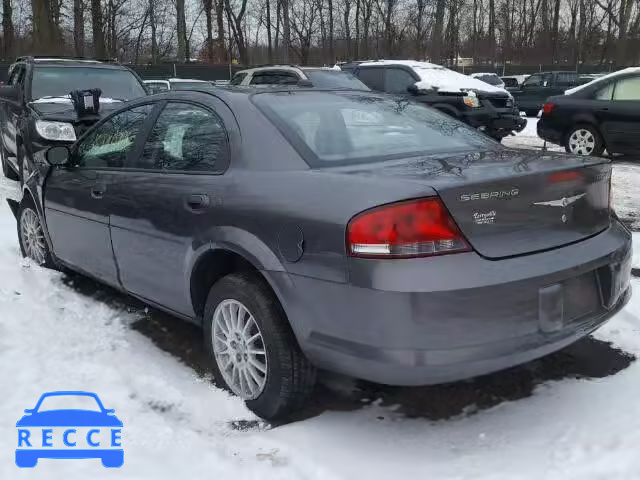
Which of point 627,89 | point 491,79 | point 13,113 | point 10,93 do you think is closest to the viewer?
point 10,93

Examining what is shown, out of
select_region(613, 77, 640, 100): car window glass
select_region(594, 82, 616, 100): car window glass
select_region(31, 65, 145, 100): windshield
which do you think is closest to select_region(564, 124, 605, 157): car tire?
select_region(594, 82, 616, 100): car window glass

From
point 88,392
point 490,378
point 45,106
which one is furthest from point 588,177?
point 45,106

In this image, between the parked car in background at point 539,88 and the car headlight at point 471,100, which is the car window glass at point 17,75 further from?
the parked car in background at point 539,88

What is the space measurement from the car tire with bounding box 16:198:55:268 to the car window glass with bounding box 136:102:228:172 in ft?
5.65

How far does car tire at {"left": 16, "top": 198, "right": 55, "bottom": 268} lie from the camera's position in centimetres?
496

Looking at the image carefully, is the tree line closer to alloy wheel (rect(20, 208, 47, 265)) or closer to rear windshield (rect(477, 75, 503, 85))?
rear windshield (rect(477, 75, 503, 85))

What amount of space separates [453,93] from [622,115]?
287 centimetres

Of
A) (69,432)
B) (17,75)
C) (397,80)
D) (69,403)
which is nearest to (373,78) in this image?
(397,80)

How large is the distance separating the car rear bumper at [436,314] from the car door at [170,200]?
0.73m

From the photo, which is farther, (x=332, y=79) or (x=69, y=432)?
(x=332, y=79)

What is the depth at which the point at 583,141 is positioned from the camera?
10.6 m

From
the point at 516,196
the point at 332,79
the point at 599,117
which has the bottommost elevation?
the point at 516,196

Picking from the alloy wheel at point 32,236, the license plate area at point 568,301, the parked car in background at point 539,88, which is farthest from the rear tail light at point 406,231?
the parked car in background at point 539,88

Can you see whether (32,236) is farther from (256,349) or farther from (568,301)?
(568,301)
